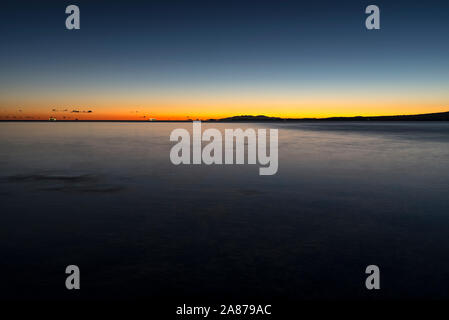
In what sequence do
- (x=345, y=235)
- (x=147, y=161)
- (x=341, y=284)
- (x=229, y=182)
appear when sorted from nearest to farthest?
(x=341, y=284), (x=345, y=235), (x=229, y=182), (x=147, y=161)

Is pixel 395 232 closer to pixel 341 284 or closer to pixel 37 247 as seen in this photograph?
pixel 341 284

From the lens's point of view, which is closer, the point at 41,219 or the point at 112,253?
the point at 112,253

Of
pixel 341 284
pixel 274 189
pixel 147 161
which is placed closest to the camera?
pixel 341 284

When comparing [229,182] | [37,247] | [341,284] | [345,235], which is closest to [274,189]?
[229,182]

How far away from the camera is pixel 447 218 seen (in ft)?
23.5

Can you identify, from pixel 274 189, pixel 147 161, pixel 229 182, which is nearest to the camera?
pixel 274 189

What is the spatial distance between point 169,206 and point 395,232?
16.9ft

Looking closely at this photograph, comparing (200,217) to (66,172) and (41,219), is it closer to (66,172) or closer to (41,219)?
(41,219)

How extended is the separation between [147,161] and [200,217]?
35.8 ft

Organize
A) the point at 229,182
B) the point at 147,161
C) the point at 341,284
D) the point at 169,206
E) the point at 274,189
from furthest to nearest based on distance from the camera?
1. the point at 147,161
2. the point at 229,182
3. the point at 274,189
4. the point at 169,206
5. the point at 341,284

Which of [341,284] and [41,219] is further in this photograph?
[41,219]
